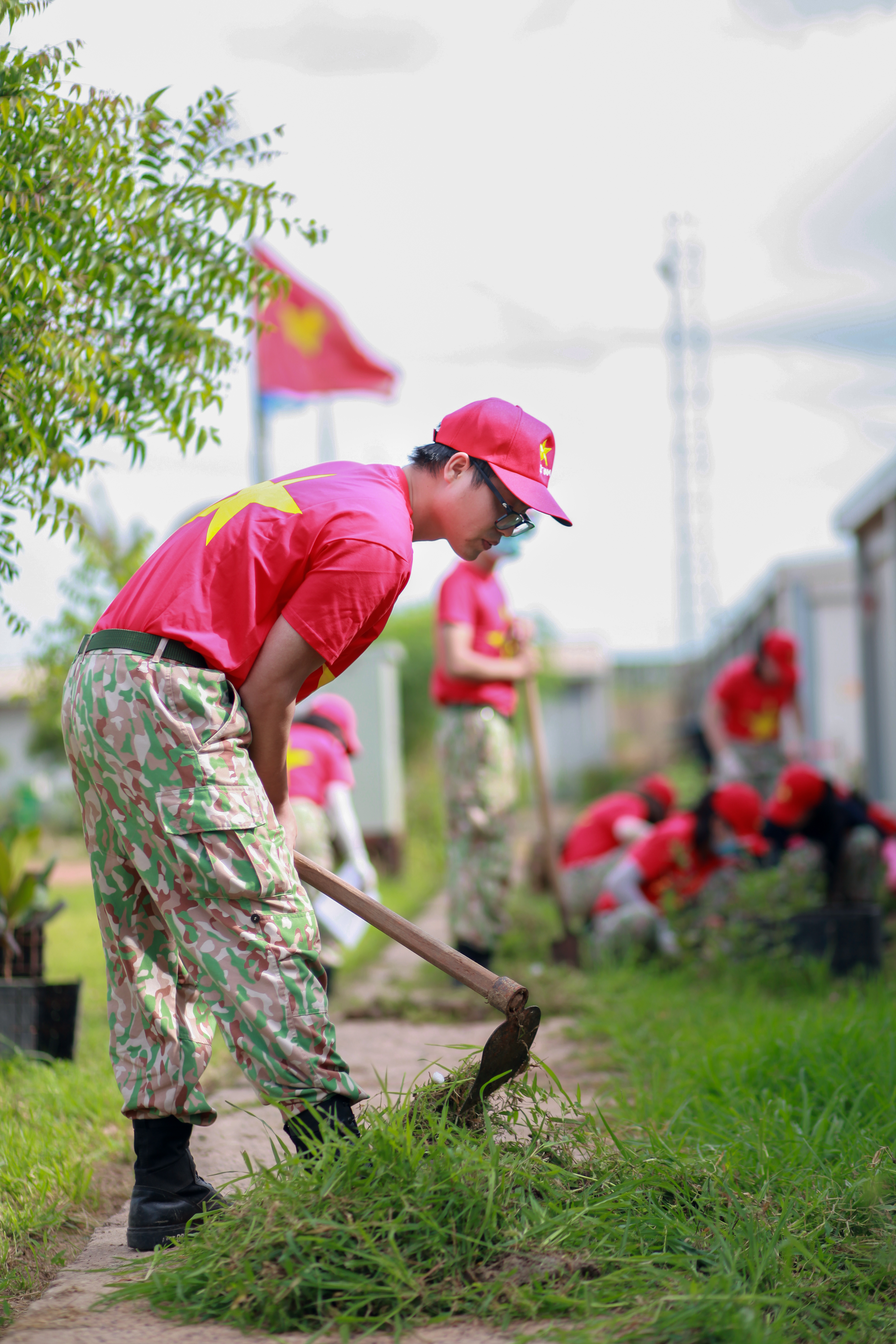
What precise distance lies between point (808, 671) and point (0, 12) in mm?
8933

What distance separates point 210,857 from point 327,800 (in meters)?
2.84

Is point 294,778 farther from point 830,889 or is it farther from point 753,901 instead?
point 830,889

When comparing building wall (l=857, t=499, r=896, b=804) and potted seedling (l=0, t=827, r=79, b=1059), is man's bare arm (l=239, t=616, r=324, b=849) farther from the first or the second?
building wall (l=857, t=499, r=896, b=804)

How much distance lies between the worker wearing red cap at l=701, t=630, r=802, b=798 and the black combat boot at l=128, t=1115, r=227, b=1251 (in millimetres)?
5060

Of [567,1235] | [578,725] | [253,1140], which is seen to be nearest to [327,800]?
[253,1140]

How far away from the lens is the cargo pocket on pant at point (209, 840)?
1.97m

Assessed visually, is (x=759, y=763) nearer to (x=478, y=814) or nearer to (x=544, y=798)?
(x=544, y=798)

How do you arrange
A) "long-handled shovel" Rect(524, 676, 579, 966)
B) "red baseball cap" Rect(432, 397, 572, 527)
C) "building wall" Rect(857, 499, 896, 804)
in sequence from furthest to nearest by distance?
1. "building wall" Rect(857, 499, 896, 804)
2. "long-handled shovel" Rect(524, 676, 579, 966)
3. "red baseball cap" Rect(432, 397, 572, 527)

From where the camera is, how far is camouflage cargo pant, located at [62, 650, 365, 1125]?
196 cm

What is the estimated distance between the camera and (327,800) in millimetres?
4805

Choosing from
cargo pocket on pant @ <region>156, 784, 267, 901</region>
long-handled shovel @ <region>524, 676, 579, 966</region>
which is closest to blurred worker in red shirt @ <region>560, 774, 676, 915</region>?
long-handled shovel @ <region>524, 676, 579, 966</region>

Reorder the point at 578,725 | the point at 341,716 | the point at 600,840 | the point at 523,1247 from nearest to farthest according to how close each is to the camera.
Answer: the point at 523,1247
the point at 341,716
the point at 600,840
the point at 578,725

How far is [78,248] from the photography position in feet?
8.54

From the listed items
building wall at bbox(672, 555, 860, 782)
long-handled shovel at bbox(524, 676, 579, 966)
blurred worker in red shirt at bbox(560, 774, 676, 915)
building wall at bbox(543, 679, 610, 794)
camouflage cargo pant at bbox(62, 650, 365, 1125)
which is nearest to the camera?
camouflage cargo pant at bbox(62, 650, 365, 1125)
